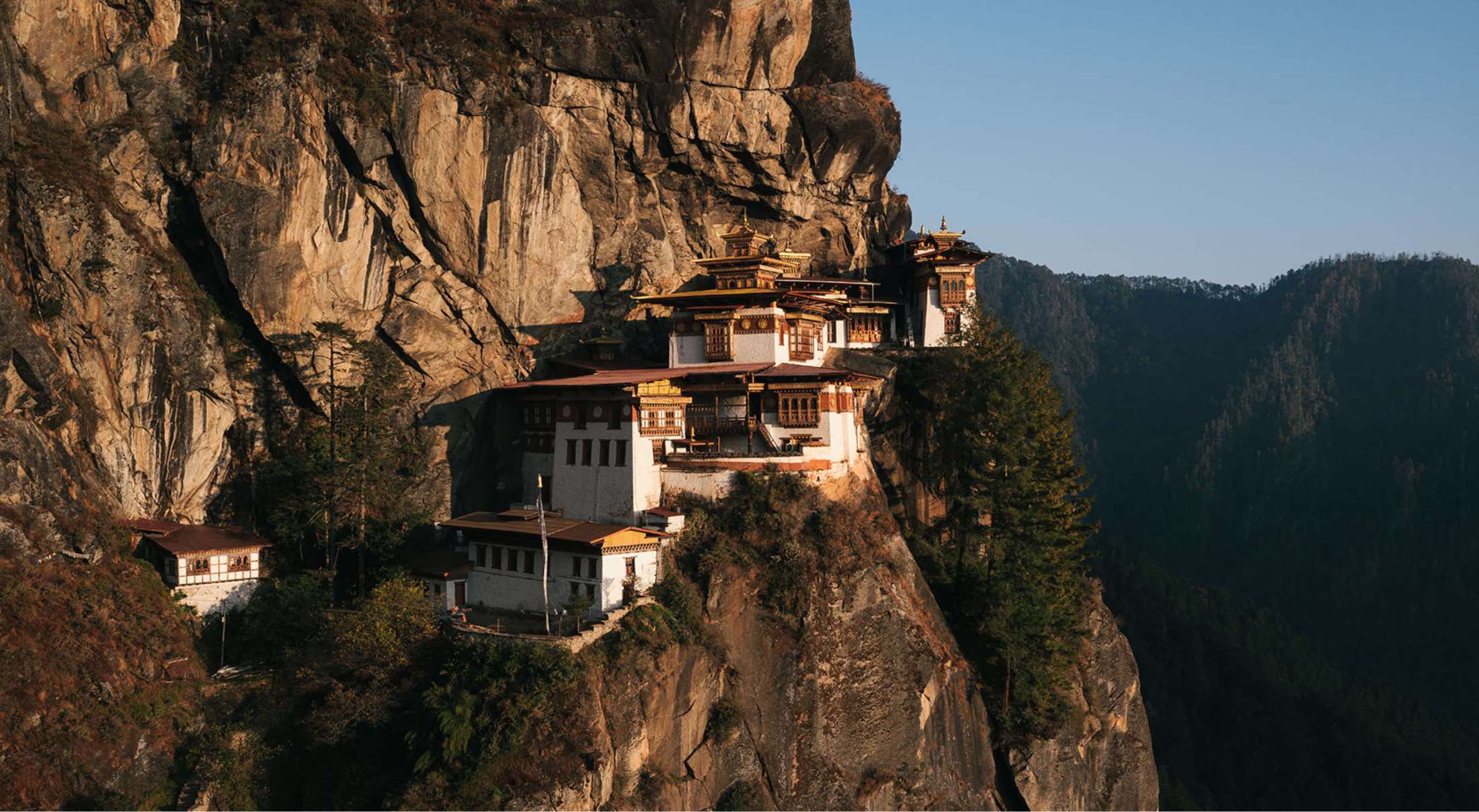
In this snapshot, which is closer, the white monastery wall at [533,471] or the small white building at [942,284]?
the white monastery wall at [533,471]

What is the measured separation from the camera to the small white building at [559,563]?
128 feet

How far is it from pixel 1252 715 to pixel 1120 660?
4876 centimetres

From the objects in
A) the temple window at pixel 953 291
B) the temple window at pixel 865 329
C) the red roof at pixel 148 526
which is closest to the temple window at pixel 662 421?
the temple window at pixel 865 329

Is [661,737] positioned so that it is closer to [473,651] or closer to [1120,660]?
[473,651]

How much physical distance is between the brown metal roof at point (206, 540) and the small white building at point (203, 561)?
0.02 metres

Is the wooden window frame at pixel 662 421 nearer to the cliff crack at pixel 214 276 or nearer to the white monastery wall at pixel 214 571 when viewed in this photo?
the cliff crack at pixel 214 276

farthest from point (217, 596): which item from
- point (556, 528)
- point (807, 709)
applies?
point (807, 709)

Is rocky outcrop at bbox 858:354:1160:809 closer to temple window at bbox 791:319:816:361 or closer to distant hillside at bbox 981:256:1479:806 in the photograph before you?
temple window at bbox 791:319:816:361

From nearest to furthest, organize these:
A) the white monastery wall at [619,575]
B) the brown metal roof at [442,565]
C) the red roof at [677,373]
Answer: the white monastery wall at [619,575]
the brown metal roof at [442,565]
the red roof at [677,373]

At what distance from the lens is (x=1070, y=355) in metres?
198

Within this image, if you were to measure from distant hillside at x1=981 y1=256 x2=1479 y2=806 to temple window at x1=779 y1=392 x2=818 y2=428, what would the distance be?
57.8 metres

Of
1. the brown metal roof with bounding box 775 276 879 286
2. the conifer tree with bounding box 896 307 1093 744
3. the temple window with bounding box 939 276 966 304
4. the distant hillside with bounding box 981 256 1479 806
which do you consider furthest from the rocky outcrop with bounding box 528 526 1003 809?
the distant hillside with bounding box 981 256 1479 806

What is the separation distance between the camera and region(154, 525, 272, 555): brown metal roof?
40.7 metres

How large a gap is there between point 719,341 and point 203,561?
69.9 ft
